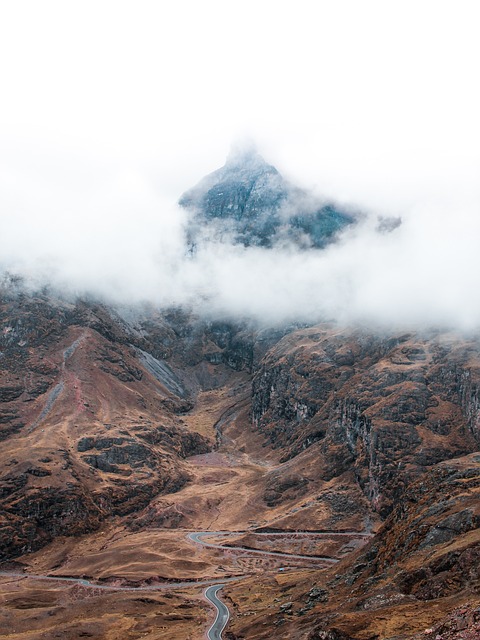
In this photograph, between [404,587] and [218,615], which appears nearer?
Result: [404,587]

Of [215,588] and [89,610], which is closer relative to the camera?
[89,610]

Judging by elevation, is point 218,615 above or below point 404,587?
below

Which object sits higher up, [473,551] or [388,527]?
[473,551]

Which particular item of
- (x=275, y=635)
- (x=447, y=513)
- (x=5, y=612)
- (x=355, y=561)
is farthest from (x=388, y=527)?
(x=5, y=612)

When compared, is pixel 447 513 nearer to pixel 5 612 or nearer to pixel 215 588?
pixel 215 588

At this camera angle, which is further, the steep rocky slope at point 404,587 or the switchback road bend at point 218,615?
the switchback road bend at point 218,615

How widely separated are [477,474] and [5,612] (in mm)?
158725

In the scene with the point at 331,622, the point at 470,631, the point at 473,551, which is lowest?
the point at 331,622

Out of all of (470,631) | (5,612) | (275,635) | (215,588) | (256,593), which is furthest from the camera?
(215,588)

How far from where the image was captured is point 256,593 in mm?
171625

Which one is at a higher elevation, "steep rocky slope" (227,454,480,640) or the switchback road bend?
"steep rocky slope" (227,454,480,640)

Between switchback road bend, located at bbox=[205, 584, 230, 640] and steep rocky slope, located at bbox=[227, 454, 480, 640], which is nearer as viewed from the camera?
steep rocky slope, located at bbox=[227, 454, 480, 640]

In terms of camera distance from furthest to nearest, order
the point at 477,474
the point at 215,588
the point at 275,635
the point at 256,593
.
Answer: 1. the point at 215,588
2. the point at 256,593
3. the point at 477,474
4. the point at 275,635

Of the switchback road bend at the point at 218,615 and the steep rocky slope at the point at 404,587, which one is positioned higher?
the steep rocky slope at the point at 404,587
